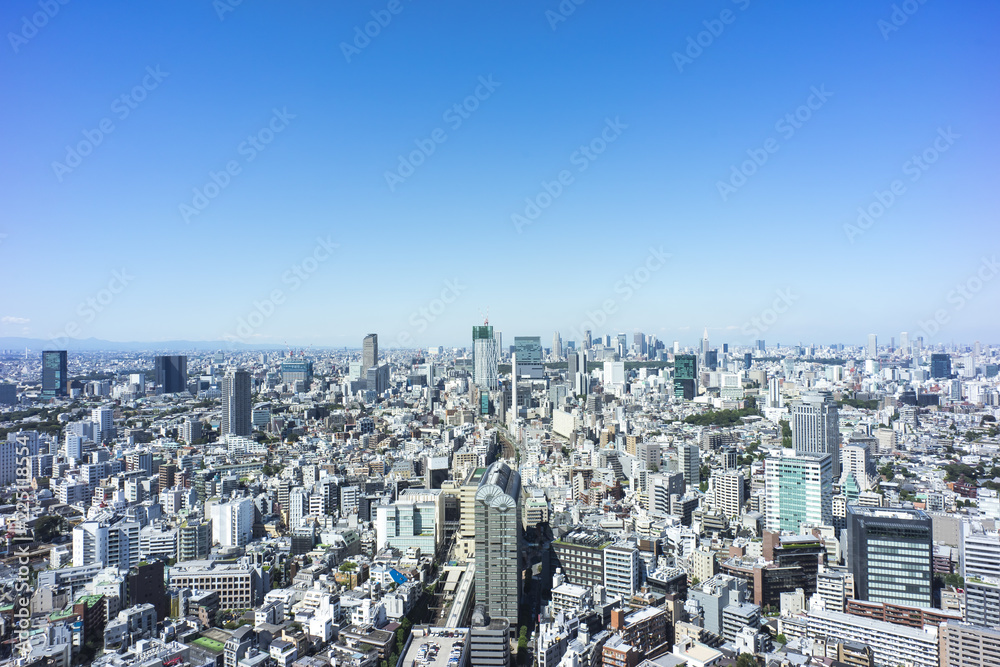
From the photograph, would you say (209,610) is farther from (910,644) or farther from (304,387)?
(304,387)

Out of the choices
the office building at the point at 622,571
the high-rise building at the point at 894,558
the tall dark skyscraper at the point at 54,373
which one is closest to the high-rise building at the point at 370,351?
the tall dark skyscraper at the point at 54,373

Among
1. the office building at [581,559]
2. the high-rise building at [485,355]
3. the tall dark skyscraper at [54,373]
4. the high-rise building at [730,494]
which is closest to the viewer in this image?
the office building at [581,559]

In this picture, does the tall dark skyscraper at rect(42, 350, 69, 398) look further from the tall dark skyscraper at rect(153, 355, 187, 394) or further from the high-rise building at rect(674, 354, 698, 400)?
the high-rise building at rect(674, 354, 698, 400)

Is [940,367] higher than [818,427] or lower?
higher

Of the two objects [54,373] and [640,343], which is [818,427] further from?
[640,343]

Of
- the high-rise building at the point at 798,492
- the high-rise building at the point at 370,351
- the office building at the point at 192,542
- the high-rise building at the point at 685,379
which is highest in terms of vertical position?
the high-rise building at the point at 370,351

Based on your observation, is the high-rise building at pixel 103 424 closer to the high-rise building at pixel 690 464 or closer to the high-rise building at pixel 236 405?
the high-rise building at pixel 236 405

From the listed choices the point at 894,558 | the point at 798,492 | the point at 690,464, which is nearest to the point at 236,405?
the point at 690,464
